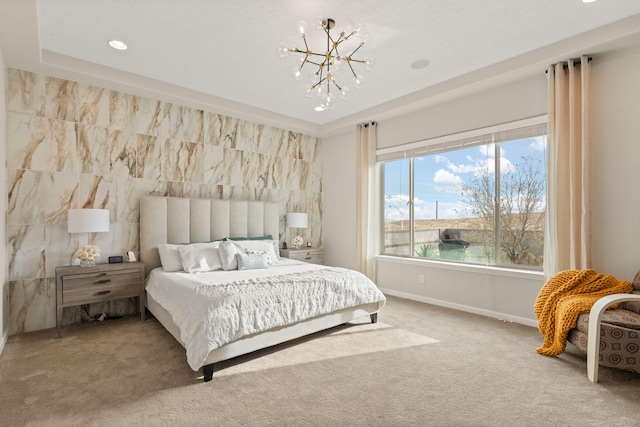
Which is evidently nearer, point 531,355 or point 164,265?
point 531,355

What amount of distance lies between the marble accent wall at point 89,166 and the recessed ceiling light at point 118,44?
89 centimetres

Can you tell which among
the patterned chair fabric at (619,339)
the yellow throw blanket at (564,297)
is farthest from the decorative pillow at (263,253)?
the patterned chair fabric at (619,339)

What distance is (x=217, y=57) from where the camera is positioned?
3.42 metres

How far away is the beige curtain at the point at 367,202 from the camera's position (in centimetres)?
523

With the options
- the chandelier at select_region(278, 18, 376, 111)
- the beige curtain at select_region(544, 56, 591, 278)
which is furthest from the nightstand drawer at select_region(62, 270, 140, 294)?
the beige curtain at select_region(544, 56, 591, 278)

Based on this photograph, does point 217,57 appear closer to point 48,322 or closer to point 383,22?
point 383,22

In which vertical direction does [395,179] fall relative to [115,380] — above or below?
above

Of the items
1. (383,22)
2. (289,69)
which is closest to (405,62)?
(383,22)

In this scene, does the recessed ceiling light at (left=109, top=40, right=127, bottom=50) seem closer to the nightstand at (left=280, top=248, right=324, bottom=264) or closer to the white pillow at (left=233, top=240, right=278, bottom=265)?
the white pillow at (left=233, top=240, right=278, bottom=265)

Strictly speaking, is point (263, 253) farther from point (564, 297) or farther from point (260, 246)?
point (564, 297)

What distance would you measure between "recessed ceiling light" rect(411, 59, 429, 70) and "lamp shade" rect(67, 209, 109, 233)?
377 centimetres

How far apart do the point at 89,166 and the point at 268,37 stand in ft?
8.42

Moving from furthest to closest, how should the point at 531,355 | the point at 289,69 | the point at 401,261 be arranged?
the point at 401,261
the point at 289,69
the point at 531,355

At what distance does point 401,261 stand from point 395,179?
131 cm
